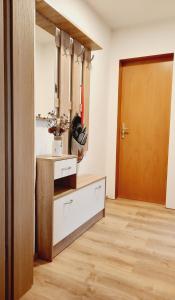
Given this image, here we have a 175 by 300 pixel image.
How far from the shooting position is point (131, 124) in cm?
343

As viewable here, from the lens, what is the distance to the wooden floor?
1.47 m

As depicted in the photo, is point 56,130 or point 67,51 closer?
point 56,130

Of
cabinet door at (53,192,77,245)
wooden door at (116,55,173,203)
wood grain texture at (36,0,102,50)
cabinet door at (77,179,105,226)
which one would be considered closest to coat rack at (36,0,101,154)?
wood grain texture at (36,0,102,50)

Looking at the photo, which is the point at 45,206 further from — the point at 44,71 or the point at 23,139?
the point at 44,71

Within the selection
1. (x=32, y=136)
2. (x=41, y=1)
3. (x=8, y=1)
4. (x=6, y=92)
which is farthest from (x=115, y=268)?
(x=41, y=1)

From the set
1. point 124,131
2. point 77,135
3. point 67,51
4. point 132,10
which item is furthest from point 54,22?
point 124,131

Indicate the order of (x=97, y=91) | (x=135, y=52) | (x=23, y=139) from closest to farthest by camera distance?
(x=23, y=139) → (x=97, y=91) → (x=135, y=52)

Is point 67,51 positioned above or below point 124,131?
above

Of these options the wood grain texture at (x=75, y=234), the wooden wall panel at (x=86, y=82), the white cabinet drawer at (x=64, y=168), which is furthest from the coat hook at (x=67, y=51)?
the wood grain texture at (x=75, y=234)

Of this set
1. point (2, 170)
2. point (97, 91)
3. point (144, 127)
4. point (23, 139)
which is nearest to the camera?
point (2, 170)

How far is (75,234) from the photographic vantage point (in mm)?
2168

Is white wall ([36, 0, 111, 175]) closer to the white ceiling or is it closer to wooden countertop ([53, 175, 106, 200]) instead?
the white ceiling

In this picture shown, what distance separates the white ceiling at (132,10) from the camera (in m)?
2.64

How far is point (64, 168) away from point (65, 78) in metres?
0.95
